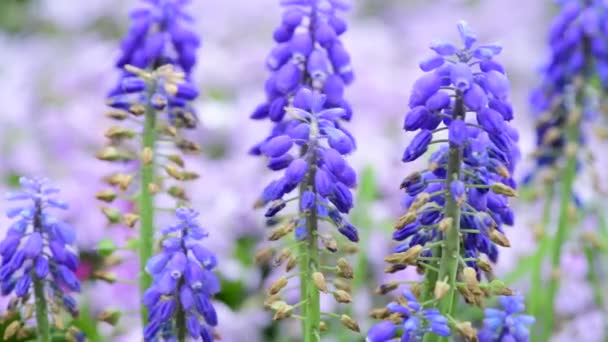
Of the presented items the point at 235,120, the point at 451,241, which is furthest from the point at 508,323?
the point at 235,120

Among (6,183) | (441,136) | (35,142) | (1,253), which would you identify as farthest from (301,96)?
(35,142)

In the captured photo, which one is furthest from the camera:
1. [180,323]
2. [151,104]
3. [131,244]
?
[131,244]

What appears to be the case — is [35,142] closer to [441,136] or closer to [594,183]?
[441,136]

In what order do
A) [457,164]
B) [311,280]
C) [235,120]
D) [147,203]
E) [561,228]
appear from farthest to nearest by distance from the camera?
1. [235,120]
2. [561,228]
3. [147,203]
4. [311,280]
5. [457,164]

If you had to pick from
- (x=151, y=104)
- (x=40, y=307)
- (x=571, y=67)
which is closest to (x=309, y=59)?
(x=151, y=104)

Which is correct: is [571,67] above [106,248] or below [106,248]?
above

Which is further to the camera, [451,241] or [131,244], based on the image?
[131,244]

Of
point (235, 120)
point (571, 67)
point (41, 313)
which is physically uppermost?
point (235, 120)

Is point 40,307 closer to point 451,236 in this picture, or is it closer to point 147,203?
point 147,203
